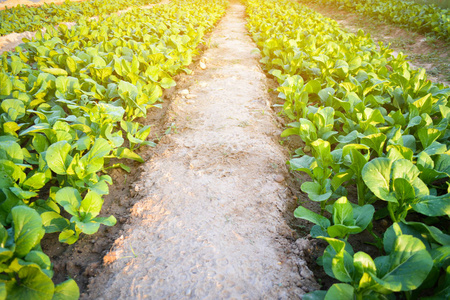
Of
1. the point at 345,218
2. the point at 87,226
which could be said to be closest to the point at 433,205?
the point at 345,218

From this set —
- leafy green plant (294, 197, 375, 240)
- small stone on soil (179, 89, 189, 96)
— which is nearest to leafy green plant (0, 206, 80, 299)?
leafy green plant (294, 197, 375, 240)

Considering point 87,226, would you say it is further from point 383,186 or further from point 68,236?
point 383,186

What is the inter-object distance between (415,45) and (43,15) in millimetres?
14121

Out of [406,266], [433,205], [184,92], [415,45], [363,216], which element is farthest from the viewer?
[415,45]

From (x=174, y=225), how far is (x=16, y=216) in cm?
101

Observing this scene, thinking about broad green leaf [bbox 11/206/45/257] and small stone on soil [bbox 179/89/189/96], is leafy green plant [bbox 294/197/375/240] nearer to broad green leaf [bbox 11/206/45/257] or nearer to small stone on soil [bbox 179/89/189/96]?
broad green leaf [bbox 11/206/45/257]

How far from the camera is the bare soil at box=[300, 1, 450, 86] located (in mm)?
5738

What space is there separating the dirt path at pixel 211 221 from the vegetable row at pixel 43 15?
7.50m

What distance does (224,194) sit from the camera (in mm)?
2350

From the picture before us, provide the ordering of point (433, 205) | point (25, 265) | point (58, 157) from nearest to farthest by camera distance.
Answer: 1. point (25, 265)
2. point (433, 205)
3. point (58, 157)

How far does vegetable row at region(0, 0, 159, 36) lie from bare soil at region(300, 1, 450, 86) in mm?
10109

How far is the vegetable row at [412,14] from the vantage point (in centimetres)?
730

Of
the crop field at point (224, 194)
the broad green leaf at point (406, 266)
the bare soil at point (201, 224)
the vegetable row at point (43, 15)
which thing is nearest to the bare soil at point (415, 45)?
the crop field at point (224, 194)

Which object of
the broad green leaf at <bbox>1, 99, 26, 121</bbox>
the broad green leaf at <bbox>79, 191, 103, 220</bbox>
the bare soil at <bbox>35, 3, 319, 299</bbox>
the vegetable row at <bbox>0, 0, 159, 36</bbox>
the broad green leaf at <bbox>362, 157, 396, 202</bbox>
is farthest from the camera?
the vegetable row at <bbox>0, 0, 159, 36</bbox>
